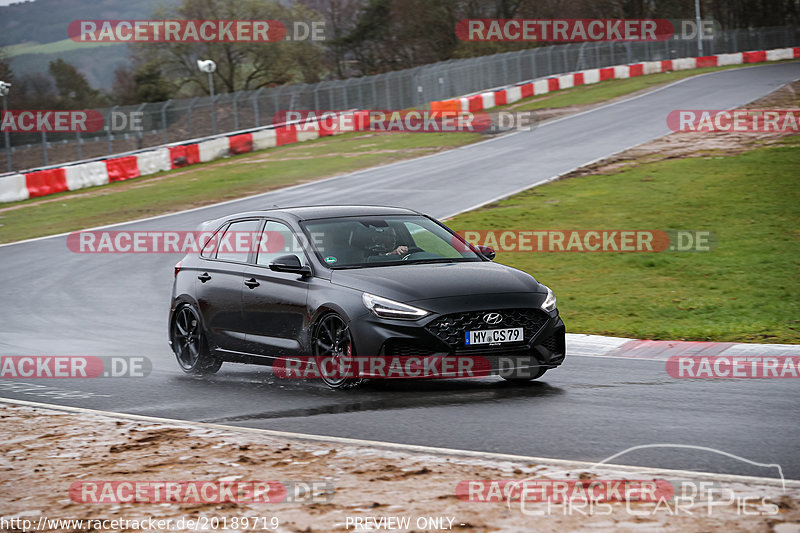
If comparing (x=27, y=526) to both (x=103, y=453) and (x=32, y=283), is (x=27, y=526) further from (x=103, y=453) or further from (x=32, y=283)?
(x=32, y=283)

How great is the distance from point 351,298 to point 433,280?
67 centimetres

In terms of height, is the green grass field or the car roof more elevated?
the car roof

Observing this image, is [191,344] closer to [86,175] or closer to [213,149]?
[86,175]

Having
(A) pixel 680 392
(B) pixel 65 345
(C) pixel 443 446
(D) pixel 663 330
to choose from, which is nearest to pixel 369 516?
(C) pixel 443 446

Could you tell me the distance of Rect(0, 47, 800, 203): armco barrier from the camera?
107 feet

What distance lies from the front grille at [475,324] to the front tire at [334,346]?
2.48 ft

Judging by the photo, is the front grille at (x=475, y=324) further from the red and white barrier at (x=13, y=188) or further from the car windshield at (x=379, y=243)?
the red and white barrier at (x=13, y=188)

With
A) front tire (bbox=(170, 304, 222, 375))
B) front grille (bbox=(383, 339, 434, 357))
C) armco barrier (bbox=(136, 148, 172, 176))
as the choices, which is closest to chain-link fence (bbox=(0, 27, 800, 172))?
armco barrier (bbox=(136, 148, 172, 176))

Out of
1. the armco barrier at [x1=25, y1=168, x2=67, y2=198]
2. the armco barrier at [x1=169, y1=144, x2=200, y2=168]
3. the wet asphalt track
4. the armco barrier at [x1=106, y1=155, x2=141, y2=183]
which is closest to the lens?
the wet asphalt track

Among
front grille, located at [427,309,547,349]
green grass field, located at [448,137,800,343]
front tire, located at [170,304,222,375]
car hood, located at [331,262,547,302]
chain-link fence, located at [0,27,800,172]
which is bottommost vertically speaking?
green grass field, located at [448,137,800,343]

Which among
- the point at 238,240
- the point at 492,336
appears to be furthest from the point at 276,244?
the point at 492,336

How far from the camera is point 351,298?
861 centimetres

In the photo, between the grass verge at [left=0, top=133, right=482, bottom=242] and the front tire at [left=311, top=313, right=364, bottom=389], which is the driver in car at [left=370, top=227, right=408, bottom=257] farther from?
the grass verge at [left=0, top=133, right=482, bottom=242]

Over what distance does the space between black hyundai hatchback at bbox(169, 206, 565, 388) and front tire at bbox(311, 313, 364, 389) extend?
0.01 m
